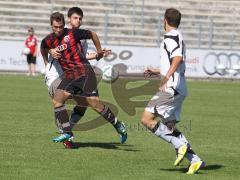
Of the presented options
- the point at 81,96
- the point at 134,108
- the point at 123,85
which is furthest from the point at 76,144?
the point at 123,85

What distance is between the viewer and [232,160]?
419 inches

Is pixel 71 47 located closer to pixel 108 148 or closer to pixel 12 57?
pixel 108 148

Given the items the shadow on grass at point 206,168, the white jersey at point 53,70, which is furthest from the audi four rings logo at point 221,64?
the shadow on grass at point 206,168

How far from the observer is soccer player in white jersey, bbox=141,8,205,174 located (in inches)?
360

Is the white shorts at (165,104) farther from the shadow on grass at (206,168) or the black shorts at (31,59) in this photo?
the black shorts at (31,59)

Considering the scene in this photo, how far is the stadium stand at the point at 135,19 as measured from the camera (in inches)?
1441

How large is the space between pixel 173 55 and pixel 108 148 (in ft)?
9.25

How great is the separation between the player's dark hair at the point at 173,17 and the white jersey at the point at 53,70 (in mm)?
2685

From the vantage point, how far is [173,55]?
9102mm

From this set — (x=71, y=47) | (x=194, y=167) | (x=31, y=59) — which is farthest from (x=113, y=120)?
(x=31, y=59)

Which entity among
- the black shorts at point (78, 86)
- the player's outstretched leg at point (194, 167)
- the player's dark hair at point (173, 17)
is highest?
the player's dark hair at point (173, 17)

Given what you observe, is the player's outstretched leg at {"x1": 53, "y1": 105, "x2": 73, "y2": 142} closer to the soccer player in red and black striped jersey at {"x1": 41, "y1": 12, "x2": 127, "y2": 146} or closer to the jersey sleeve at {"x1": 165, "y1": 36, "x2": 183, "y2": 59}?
the soccer player in red and black striped jersey at {"x1": 41, "y1": 12, "x2": 127, "y2": 146}

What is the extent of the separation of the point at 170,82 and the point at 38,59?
23.1 meters

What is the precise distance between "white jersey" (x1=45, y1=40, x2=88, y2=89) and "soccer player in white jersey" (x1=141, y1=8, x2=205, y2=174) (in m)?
2.58
